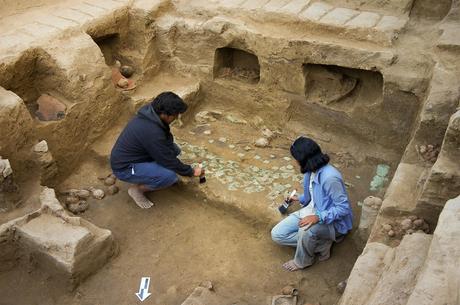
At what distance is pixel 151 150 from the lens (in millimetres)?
4660

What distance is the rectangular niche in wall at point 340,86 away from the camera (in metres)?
5.39

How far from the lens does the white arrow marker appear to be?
164 inches

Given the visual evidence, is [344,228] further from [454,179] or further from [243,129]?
[243,129]

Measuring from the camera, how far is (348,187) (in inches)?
197

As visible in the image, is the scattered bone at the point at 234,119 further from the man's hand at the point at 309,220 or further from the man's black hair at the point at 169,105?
the man's hand at the point at 309,220

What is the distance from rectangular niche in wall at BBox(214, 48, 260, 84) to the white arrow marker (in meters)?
2.87

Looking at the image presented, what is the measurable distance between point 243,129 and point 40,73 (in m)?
2.42

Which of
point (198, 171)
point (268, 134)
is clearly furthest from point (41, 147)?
point (268, 134)

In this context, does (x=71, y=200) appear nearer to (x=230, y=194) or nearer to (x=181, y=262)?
(x=181, y=262)

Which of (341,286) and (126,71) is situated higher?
(126,71)

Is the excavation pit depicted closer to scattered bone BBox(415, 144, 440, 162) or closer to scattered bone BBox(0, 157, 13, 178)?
scattered bone BBox(415, 144, 440, 162)

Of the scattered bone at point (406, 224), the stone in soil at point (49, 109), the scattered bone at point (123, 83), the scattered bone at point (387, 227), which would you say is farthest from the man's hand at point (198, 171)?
the scattered bone at point (406, 224)

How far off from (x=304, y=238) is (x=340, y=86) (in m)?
2.20

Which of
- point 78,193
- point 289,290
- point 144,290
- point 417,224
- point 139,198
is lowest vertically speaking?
point 144,290
